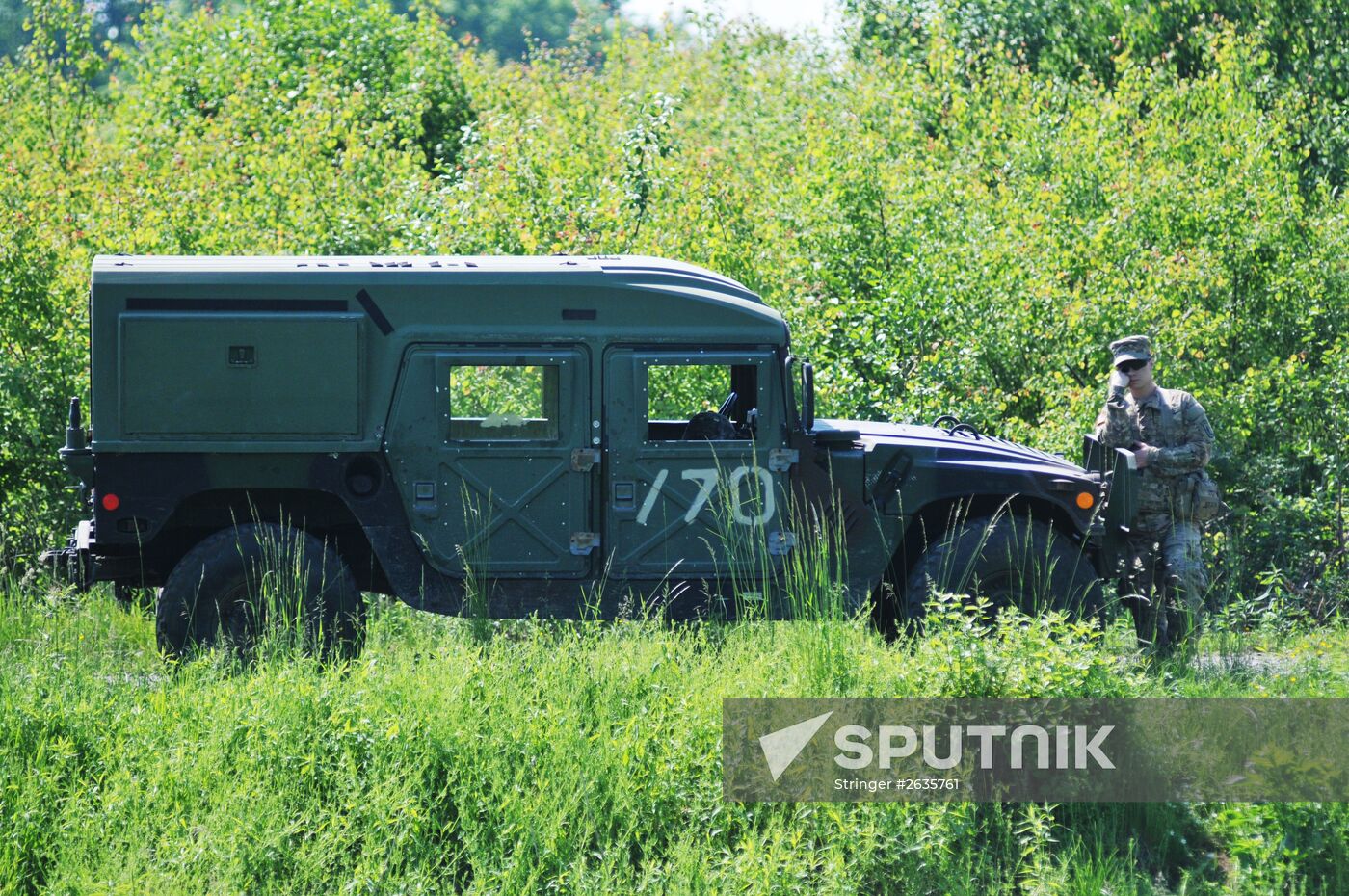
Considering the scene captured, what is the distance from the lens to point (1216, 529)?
32.4 ft

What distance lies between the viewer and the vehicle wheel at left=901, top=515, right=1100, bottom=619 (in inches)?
278

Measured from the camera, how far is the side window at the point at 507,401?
6938 millimetres

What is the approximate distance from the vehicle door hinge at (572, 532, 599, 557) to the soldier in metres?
2.92

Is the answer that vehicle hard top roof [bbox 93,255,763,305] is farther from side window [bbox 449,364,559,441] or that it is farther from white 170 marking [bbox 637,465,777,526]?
white 170 marking [bbox 637,465,777,526]

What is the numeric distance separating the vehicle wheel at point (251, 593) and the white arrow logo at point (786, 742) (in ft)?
7.51

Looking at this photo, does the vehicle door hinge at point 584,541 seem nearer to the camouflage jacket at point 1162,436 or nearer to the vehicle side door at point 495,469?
the vehicle side door at point 495,469

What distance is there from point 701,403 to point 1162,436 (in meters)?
2.63

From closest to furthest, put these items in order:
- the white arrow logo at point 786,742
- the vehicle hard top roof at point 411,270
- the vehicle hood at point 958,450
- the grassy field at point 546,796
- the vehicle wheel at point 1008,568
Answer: the grassy field at point 546,796
the white arrow logo at point 786,742
the vehicle hard top roof at point 411,270
the vehicle wheel at point 1008,568
the vehicle hood at point 958,450

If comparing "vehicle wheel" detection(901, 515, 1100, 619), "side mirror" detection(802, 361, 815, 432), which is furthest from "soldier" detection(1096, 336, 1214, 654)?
"side mirror" detection(802, 361, 815, 432)

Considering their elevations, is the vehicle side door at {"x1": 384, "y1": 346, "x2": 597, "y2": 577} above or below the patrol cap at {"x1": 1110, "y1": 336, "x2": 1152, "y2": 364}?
below

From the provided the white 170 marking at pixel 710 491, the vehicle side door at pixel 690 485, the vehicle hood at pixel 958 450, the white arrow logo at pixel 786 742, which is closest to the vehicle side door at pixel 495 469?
the vehicle side door at pixel 690 485

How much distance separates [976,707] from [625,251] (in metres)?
5.98

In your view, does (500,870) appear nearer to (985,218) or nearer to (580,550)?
(580,550)

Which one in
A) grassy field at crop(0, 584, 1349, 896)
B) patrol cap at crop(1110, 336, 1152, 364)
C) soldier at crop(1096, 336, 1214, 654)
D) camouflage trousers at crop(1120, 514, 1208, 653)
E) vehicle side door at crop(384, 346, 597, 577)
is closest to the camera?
grassy field at crop(0, 584, 1349, 896)
